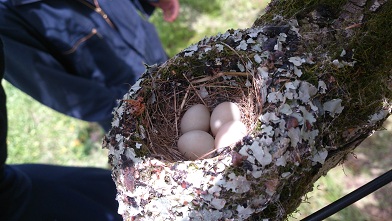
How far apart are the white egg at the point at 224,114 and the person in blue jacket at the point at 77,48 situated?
61 cm

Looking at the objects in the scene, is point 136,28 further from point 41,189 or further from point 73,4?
point 41,189

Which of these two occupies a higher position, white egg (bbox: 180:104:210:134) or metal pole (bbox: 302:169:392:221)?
white egg (bbox: 180:104:210:134)

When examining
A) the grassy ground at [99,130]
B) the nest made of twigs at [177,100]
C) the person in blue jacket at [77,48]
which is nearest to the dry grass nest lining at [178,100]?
the nest made of twigs at [177,100]

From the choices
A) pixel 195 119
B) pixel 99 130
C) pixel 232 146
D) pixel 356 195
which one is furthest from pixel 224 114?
pixel 99 130

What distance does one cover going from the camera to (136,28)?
208 cm

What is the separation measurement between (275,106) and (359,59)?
0.20 m

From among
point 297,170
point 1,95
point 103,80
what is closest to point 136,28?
point 103,80

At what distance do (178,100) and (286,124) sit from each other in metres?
0.46

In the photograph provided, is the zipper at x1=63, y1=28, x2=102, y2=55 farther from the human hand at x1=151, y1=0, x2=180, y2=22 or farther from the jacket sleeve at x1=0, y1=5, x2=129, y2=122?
the human hand at x1=151, y1=0, x2=180, y2=22

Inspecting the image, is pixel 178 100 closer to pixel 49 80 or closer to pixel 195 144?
pixel 195 144

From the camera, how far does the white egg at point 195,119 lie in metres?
1.29

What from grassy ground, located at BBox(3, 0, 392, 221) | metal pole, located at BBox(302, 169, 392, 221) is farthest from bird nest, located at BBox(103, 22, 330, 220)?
grassy ground, located at BBox(3, 0, 392, 221)

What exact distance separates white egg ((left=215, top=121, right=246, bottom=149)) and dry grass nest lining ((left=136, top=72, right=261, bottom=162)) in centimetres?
2

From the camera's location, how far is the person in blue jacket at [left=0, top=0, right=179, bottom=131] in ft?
5.84
